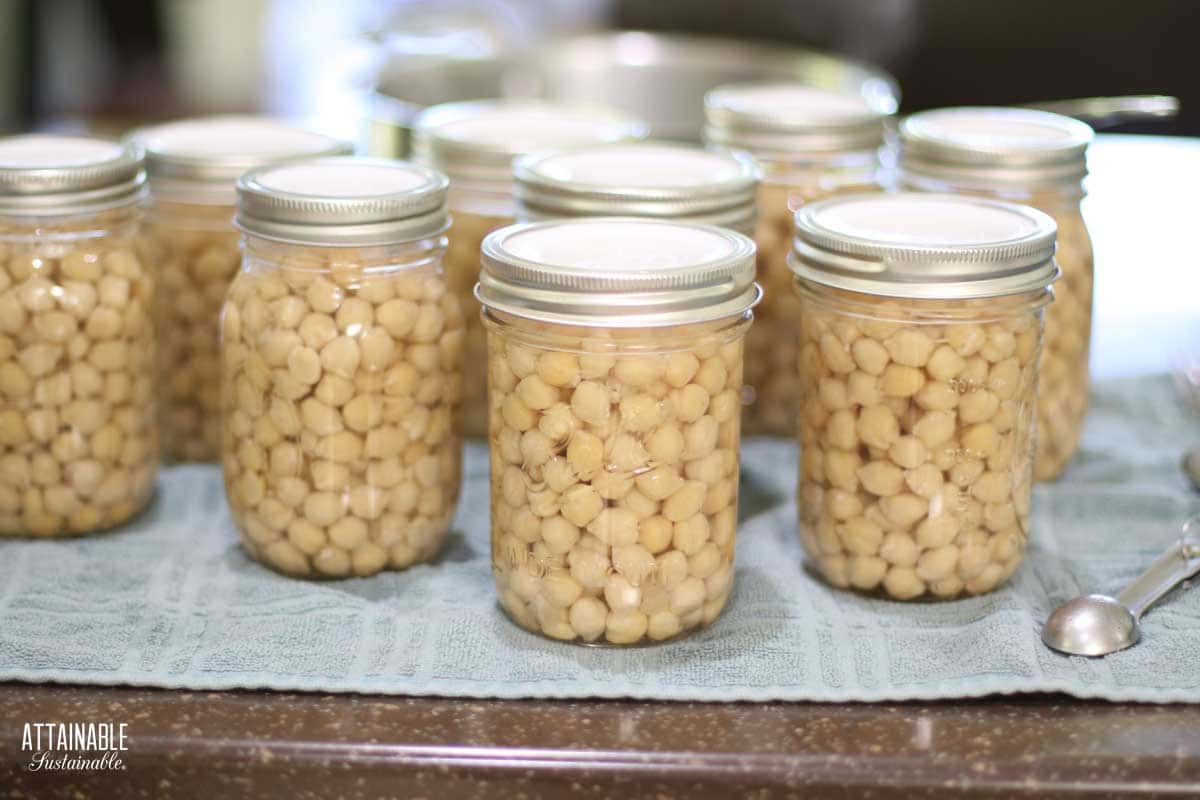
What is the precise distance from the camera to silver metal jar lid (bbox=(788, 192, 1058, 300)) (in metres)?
0.93

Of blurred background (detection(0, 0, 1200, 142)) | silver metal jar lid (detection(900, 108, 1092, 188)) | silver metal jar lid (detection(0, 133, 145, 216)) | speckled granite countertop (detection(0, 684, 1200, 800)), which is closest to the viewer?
speckled granite countertop (detection(0, 684, 1200, 800))

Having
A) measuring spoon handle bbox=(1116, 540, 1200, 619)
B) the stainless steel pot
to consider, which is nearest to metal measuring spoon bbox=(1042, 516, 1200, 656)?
measuring spoon handle bbox=(1116, 540, 1200, 619)

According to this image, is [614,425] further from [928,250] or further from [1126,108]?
[1126,108]

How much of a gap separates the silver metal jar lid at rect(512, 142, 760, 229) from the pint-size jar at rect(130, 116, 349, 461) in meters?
0.20

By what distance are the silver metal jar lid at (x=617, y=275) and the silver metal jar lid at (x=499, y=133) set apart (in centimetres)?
25

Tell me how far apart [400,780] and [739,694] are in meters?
0.21

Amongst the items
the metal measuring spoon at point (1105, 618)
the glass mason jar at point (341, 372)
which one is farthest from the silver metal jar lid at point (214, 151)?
the metal measuring spoon at point (1105, 618)

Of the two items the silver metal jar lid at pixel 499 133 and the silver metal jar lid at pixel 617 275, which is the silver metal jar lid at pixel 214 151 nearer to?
the silver metal jar lid at pixel 499 133

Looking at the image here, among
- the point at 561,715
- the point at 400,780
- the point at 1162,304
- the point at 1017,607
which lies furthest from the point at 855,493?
the point at 1162,304

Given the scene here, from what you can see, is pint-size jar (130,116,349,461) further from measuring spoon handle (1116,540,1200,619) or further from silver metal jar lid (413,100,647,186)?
measuring spoon handle (1116,540,1200,619)

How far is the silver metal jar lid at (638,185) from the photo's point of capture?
1069mm

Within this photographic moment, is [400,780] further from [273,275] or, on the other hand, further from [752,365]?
[752,365]

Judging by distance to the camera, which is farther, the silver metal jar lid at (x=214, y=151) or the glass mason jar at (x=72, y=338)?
the silver metal jar lid at (x=214, y=151)

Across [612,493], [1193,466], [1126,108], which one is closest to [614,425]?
[612,493]
